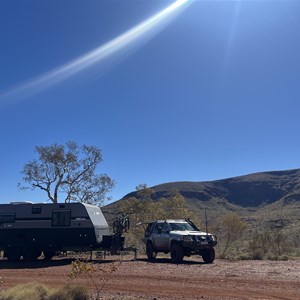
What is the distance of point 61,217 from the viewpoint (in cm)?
2189

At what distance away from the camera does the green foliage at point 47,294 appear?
9.43 m

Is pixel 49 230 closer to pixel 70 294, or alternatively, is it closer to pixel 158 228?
pixel 158 228

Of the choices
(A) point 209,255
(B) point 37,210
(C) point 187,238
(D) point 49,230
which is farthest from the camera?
(B) point 37,210

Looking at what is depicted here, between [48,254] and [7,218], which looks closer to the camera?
[7,218]

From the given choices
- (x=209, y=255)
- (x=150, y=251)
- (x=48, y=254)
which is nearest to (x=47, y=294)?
(x=209, y=255)

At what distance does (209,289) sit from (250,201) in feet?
275

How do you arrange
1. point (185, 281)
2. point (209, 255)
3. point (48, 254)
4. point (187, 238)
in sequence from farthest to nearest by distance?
point (48, 254) < point (209, 255) < point (187, 238) < point (185, 281)

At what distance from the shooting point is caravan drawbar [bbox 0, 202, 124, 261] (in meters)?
21.7

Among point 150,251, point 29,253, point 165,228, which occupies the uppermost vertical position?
point 165,228

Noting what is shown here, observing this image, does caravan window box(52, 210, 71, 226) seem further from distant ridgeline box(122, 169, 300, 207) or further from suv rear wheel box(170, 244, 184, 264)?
distant ridgeline box(122, 169, 300, 207)

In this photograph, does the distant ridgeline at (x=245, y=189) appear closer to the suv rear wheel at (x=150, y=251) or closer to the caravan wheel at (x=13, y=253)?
the suv rear wheel at (x=150, y=251)

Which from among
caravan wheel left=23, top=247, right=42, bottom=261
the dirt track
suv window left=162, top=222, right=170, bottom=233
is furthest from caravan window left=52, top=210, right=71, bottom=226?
suv window left=162, top=222, right=170, bottom=233

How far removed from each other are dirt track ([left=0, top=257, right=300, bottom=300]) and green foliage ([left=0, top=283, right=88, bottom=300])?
0.66 metres

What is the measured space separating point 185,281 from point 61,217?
1004 centimetres
